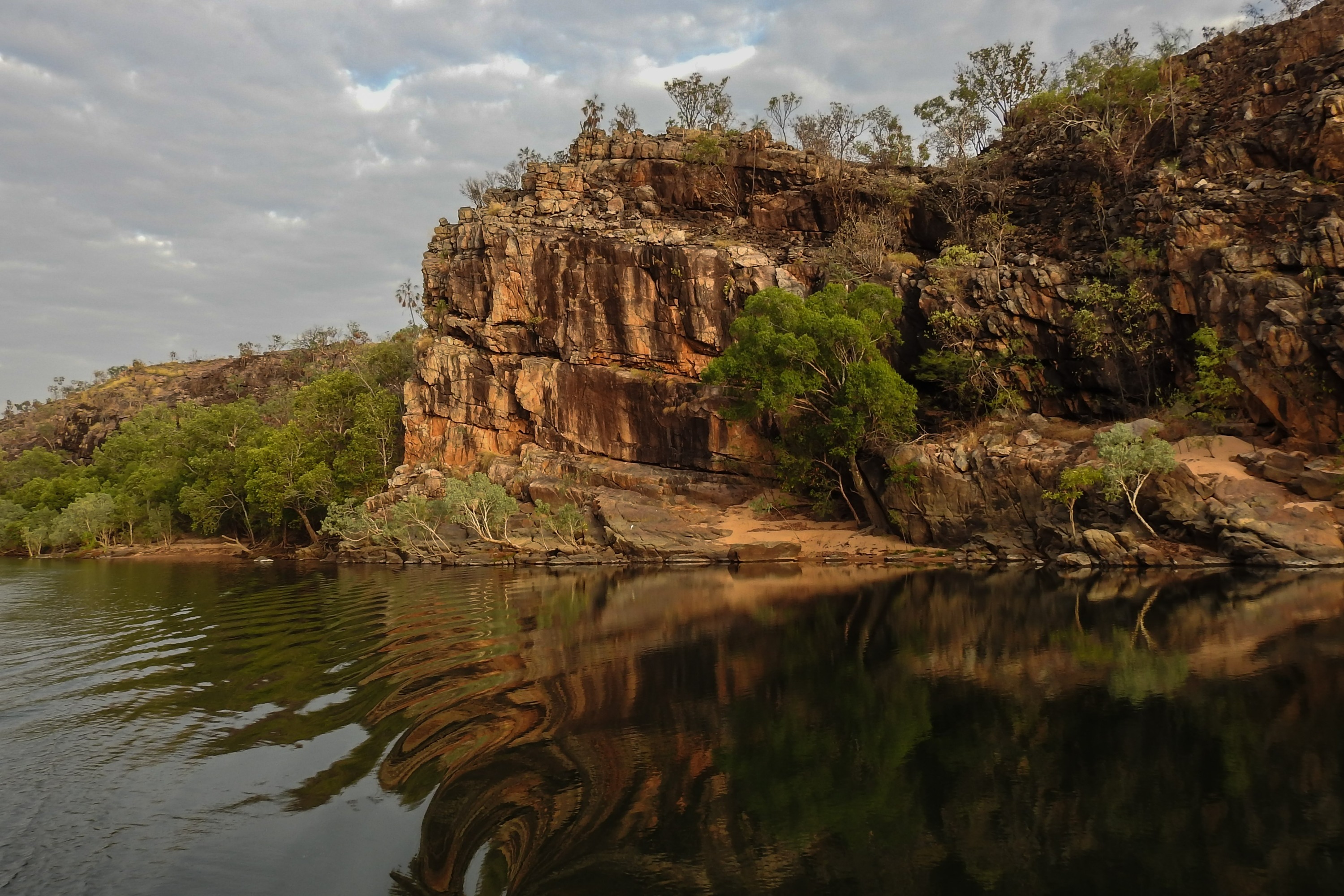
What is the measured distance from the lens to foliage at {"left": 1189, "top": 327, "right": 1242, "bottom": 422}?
111 ft

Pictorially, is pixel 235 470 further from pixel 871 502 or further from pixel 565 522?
pixel 871 502

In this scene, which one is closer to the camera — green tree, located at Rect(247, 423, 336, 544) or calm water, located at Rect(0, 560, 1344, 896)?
calm water, located at Rect(0, 560, 1344, 896)

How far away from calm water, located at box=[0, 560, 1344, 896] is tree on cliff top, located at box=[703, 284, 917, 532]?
19.4 metres

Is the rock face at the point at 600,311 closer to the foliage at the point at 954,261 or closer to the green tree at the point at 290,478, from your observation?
the green tree at the point at 290,478

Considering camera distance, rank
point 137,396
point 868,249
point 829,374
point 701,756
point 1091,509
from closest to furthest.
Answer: point 701,756 < point 1091,509 < point 829,374 < point 868,249 < point 137,396

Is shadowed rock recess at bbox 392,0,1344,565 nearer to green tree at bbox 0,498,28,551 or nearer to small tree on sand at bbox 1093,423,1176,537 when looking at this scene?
small tree on sand at bbox 1093,423,1176,537

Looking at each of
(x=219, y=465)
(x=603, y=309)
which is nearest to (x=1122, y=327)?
(x=603, y=309)

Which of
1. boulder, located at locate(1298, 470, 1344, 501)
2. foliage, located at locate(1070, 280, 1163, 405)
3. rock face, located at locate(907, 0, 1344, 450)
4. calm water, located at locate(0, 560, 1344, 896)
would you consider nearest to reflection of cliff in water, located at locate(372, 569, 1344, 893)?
calm water, located at locate(0, 560, 1344, 896)

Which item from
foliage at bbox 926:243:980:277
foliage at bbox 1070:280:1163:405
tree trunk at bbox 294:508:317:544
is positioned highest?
foliage at bbox 926:243:980:277

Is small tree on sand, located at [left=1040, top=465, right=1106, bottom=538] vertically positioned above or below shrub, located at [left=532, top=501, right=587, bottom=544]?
above

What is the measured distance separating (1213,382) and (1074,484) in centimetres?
958

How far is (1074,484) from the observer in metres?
30.8

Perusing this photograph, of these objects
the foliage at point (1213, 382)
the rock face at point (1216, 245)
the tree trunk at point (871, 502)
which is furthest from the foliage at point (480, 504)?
the foliage at point (1213, 382)

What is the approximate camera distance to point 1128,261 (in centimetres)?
3994
